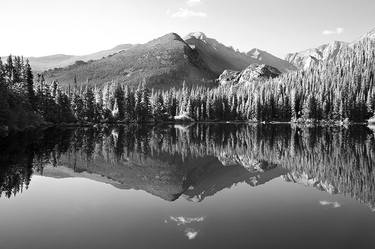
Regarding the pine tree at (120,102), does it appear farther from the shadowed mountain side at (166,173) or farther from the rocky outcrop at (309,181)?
the rocky outcrop at (309,181)

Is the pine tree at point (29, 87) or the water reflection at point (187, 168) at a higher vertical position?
the pine tree at point (29, 87)

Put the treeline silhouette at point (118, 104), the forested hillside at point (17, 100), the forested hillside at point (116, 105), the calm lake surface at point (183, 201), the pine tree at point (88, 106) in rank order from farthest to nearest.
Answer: the pine tree at point (88, 106), the treeline silhouette at point (118, 104), the forested hillside at point (116, 105), the forested hillside at point (17, 100), the calm lake surface at point (183, 201)

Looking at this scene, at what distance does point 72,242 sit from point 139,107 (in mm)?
156141

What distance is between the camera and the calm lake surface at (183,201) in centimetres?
1894

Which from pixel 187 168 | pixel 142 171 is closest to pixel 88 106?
pixel 187 168

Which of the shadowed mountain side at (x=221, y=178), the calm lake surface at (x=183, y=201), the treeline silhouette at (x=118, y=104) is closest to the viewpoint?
the calm lake surface at (x=183, y=201)

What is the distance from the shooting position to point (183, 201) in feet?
90.8

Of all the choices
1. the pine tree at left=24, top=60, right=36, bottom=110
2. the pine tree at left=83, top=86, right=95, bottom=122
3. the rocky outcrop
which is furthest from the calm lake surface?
the pine tree at left=83, top=86, right=95, bottom=122

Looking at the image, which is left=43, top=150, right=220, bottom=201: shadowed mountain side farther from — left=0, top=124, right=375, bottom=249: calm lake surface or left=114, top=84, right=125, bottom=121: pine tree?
left=114, top=84, right=125, bottom=121: pine tree

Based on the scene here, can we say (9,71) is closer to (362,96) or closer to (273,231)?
(273,231)

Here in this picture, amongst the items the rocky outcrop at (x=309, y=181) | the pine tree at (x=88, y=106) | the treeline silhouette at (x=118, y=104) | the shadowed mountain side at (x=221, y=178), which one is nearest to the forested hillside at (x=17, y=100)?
the treeline silhouette at (x=118, y=104)

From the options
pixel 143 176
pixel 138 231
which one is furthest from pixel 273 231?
pixel 143 176

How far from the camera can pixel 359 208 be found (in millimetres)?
25891

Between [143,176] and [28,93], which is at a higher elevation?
[28,93]
